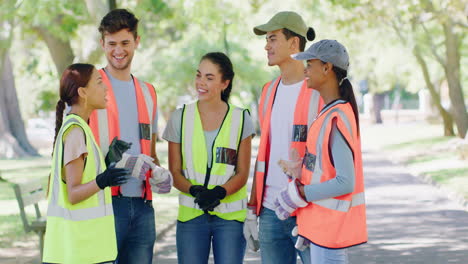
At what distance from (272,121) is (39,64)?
4290cm

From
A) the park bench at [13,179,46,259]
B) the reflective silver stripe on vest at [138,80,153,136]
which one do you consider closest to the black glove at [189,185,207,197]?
the reflective silver stripe on vest at [138,80,153,136]

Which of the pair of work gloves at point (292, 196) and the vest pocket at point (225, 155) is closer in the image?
the pair of work gloves at point (292, 196)

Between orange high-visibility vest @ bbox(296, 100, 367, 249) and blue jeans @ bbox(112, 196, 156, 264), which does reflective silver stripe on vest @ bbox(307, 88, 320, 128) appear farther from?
blue jeans @ bbox(112, 196, 156, 264)

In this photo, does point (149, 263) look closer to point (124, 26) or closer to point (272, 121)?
point (272, 121)

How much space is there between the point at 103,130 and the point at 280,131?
1135mm

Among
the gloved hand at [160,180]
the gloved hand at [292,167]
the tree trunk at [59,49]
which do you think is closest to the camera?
the gloved hand at [292,167]

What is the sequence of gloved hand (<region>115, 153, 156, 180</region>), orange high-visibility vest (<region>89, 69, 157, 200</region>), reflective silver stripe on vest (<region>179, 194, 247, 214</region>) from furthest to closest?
reflective silver stripe on vest (<region>179, 194, 247, 214</region>) → orange high-visibility vest (<region>89, 69, 157, 200</region>) → gloved hand (<region>115, 153, 156, 180</region>)

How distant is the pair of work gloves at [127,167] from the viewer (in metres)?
4.30

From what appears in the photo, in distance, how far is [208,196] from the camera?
507 cm

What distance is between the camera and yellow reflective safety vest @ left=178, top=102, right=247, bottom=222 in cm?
520

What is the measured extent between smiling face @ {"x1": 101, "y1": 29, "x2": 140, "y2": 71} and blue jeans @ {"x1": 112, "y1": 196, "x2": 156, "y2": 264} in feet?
2.89

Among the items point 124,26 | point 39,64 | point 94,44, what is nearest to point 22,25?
point 94,44

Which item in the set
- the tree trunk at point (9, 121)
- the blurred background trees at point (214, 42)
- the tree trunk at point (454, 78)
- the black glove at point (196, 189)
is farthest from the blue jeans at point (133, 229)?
the tree trunk at point (9, 121)

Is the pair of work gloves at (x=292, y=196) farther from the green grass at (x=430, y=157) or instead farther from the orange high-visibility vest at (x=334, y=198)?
the green grass at (x=430, y=157)
